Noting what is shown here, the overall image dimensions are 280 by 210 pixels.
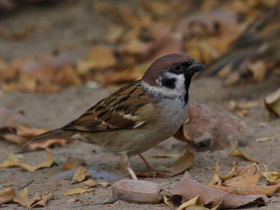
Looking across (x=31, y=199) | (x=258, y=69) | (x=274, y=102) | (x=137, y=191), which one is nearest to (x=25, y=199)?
(x=31, y=199)

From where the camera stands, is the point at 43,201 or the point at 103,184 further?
the point at 103,184

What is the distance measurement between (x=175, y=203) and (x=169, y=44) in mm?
4009

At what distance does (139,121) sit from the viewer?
4766mm

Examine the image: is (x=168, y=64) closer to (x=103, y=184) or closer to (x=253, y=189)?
(x=103, y=184)

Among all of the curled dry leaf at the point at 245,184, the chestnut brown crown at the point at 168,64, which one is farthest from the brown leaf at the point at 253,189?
the chestnut brown crown at the point at 168,64

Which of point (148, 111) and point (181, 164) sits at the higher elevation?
point (148, 111)

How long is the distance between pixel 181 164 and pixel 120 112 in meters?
0.55

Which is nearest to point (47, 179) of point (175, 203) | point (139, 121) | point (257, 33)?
point (139, 121)

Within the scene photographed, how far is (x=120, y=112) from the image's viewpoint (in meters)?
4.95

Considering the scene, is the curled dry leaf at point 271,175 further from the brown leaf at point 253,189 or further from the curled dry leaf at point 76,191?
the curled dry leaf at point 76,191

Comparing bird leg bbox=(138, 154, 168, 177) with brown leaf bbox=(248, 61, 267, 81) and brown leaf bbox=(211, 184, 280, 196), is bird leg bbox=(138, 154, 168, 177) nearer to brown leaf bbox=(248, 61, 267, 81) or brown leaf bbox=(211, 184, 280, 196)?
brown leaf bbox=(211, 184, 280, 196)

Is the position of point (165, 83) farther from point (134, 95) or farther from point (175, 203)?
point (175, 203)

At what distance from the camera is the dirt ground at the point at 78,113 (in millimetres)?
4652

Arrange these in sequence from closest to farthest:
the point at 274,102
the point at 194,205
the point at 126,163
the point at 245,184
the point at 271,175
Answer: the point at 194,205 → the point at 245,184 → the point at 271,175 → the point at 126,163 → the point at 274,102
